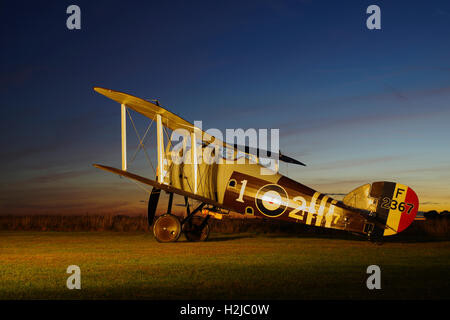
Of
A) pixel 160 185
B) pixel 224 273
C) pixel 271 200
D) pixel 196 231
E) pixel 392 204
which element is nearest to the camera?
pixel 224 273

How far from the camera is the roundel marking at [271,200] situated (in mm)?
15062

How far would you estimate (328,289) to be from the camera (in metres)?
7.50

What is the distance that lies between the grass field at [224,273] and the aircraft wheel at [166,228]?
1.66 meters

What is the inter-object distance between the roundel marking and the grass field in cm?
147

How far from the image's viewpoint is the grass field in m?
7.16

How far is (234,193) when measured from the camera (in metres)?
16.0

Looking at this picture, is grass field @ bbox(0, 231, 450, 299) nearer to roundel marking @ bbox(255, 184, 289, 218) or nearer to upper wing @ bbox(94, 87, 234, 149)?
roundel marking @ bbox(255, 184, 289, 218)

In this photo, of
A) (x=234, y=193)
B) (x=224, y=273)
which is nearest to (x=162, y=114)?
(x=234, y=193)

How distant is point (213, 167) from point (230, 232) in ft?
28.0

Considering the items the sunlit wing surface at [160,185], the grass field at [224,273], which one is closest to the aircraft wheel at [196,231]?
the sunlit wing surface at [160,185]

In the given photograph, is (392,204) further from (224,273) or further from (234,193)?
(224,273)

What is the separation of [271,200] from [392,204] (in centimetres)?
374

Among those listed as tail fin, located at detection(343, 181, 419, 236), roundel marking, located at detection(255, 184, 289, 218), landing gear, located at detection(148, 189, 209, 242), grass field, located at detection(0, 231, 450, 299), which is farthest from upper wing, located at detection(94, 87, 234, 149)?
tail fin, located at detection(343, 181, 419, 236)
